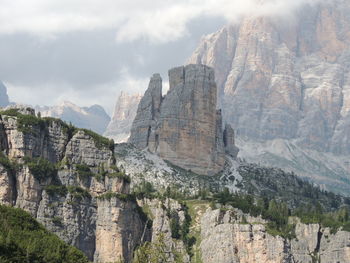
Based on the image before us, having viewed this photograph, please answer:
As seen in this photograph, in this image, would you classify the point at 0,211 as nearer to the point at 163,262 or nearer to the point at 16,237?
the point at 16,237

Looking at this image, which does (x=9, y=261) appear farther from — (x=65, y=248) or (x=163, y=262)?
(x=163, y=262)

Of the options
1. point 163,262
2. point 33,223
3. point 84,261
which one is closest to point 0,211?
point 33,223

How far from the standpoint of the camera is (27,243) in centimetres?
13262

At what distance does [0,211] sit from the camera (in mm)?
145000

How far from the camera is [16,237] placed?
5261 inches

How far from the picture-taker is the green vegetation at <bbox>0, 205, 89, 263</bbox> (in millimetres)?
126562

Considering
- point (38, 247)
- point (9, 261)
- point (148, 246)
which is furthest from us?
point (148, 246)

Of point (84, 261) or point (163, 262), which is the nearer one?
point (84, 261)

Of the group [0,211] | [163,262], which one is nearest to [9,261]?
[0,211]

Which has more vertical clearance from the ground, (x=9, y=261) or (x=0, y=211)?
(x=0, y=211)

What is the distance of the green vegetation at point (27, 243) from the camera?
415 ft

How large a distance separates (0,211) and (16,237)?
12492 mm

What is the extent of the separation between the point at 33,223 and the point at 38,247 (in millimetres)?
16900

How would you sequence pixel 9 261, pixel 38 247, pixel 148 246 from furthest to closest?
pixel 148 246
pixel 38 247
pixel 9 261
